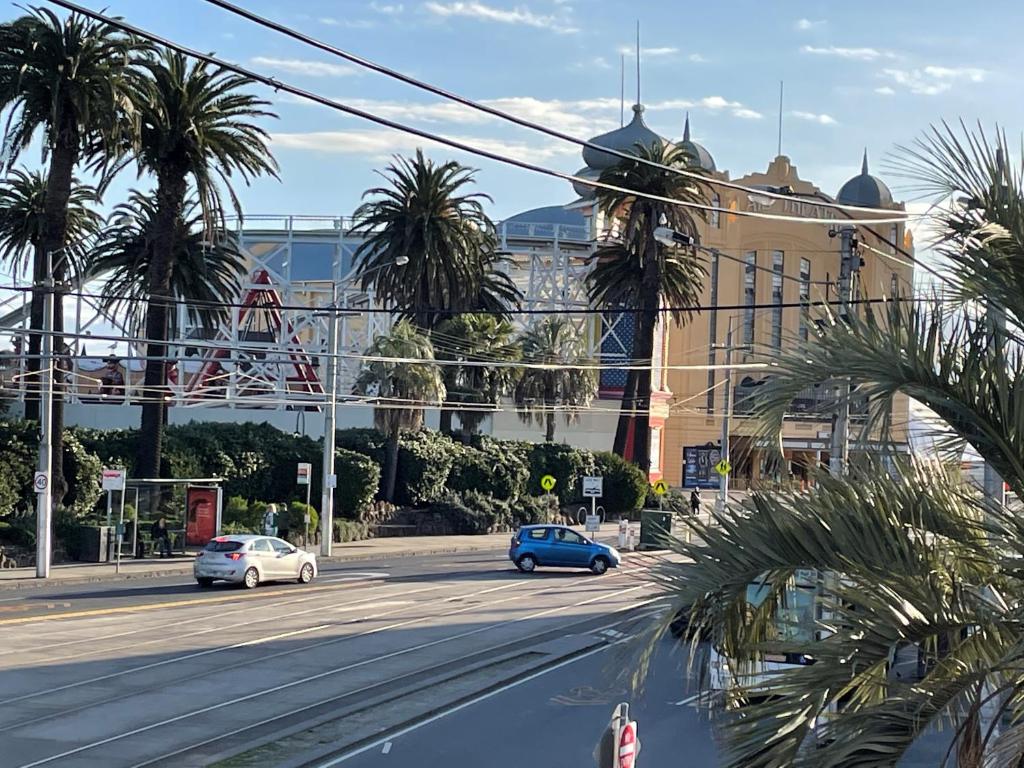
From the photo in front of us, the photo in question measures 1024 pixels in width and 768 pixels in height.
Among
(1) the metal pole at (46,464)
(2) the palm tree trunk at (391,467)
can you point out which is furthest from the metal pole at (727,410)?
(1) the metal pole at (46,464)

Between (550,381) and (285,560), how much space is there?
39705 mm

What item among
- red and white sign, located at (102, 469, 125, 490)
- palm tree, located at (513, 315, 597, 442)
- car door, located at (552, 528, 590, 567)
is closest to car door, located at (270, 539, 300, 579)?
red and white sign, located at (102, 469, 125, 490)

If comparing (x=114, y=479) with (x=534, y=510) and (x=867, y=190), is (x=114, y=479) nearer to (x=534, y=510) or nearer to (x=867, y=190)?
(x=534, y=510)

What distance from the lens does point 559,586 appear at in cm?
3556

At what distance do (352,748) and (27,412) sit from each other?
39.7 metres

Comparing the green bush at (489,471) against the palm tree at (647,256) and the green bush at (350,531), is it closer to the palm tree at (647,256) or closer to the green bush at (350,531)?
the palm tree at (647,256)

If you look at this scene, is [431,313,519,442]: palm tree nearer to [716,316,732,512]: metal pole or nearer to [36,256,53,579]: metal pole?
[716,316,732,512]: metal pole

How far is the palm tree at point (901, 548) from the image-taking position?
5500 mm

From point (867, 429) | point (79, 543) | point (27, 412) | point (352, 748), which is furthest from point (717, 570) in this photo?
point (27, 412)

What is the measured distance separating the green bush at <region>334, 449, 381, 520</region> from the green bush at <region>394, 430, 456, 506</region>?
394cm

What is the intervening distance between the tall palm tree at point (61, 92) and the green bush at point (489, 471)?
23.6 meters

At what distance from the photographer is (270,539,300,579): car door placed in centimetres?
3375

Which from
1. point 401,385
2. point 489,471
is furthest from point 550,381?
point 401,385

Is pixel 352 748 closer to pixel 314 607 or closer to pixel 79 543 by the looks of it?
pixel 314 607
